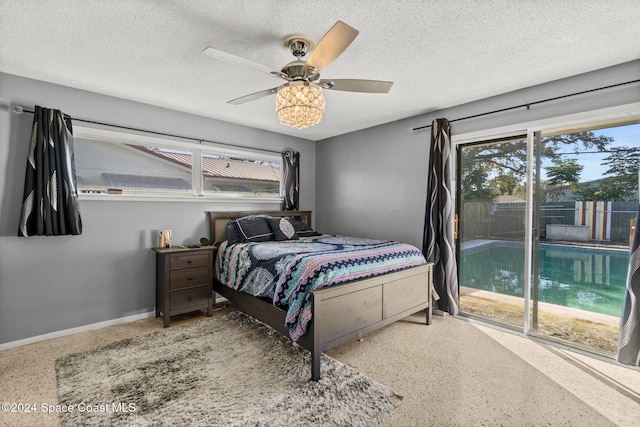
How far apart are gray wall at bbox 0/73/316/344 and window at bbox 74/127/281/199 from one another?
0.15 metres

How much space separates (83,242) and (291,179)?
2.72 m

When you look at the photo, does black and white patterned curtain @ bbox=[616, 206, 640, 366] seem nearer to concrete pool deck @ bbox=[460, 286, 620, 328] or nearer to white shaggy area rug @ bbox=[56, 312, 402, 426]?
concrete pool deck @ bbox=[460, 286, 620, 328]

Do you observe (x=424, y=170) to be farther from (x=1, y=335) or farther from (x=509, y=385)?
(x=1, y=335)

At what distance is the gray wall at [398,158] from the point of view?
8.51 ft

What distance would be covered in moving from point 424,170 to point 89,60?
3.50 m

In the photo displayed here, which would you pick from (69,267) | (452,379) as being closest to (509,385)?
(452,379)

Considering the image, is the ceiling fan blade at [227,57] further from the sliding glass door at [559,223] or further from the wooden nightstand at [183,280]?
the sliding glass door at [559,223]

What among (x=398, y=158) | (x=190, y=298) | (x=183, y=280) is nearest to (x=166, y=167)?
(x=183, y=280)

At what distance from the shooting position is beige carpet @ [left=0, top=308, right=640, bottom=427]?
1794 mm

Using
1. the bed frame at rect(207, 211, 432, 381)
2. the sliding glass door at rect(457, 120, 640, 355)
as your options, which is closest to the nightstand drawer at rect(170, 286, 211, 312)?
the bed frame at rect(207, 211, 432, 381)

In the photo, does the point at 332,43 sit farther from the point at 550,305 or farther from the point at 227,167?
the point at 550,305

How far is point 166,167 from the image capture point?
3613 millimetres

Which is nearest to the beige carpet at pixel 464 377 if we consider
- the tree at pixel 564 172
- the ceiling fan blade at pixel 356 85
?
the tree at pixel 564 172

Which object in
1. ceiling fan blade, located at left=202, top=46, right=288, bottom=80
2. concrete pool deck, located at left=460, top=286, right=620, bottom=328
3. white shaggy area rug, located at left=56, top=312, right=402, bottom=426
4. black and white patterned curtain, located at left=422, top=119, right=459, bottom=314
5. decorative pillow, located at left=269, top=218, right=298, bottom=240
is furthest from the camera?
decorative pillow, located at left=269, top=218, right=298, bottom=240
